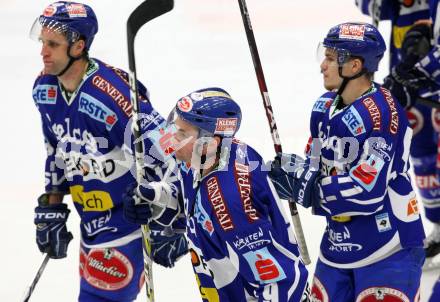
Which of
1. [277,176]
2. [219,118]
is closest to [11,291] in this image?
[277,176]

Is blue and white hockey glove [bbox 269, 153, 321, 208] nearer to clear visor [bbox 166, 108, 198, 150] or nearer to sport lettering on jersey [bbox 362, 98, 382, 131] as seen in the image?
sport lettering on jersey [bbox 362, 98, 382, 131]

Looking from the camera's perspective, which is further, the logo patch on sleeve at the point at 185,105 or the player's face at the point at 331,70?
the player's face at the point at 331,70

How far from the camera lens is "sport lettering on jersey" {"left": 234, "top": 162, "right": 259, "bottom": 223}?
10.7ft

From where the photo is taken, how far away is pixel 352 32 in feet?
12.8

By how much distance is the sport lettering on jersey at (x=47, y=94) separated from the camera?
13.6 feet

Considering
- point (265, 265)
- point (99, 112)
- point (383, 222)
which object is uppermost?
point (99, 112)

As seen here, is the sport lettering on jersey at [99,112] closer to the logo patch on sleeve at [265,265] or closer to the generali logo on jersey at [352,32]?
the generali logo on jersey at [352,32]

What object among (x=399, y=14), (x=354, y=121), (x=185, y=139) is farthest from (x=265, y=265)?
(x=399, y=14)

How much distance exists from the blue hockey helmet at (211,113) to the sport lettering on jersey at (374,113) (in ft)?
1.91

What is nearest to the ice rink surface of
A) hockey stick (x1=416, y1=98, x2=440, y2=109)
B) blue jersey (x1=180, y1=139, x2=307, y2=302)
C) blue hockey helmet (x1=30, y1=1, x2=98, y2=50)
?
hockey stick (x1=416, y1=98, x2=440, y2=109)

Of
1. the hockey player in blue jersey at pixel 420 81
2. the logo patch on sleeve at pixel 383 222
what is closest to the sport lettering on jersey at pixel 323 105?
the logo patch on sleeve at pixel 383 222

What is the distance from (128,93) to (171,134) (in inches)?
25.9

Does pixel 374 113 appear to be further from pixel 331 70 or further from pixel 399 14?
pixel 399 14

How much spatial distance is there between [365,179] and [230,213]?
67cm
